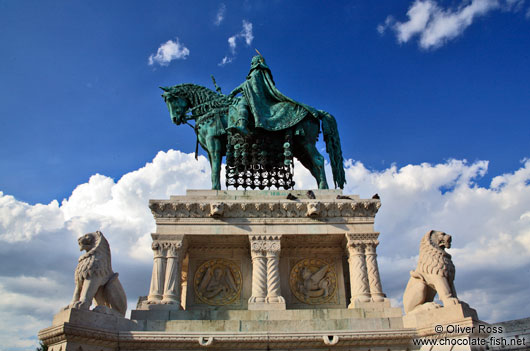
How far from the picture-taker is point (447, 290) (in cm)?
1319

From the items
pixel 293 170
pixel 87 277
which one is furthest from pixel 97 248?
pixel 293 170

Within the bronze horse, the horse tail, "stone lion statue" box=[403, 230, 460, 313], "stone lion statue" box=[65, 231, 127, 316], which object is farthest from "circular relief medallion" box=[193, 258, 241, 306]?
"stone lion statue" box=[403, 230, 460, 313]

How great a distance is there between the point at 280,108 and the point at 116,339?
12916 mm

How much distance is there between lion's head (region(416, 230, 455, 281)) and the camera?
13523 millimetres

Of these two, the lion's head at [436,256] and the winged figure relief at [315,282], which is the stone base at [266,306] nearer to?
the winged figure relief at [315,282]

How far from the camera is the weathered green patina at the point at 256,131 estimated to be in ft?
69.1

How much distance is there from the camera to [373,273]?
17453 mm

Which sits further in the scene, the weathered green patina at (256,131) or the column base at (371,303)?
the weathered green patina at (256,131)

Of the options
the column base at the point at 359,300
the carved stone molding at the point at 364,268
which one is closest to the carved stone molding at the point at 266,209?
the carved stone molding at the point at 364,268

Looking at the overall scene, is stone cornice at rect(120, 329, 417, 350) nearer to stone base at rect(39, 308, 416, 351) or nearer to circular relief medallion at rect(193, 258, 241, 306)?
stone base at rect(39, 308, 416, 351)

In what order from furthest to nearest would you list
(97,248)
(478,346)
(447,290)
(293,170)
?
(293,170), (97,248), (447,290), (478,346)

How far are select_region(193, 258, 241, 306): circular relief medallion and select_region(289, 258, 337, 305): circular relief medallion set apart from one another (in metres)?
2.37

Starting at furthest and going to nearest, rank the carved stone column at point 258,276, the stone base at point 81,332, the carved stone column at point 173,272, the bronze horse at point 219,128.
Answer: the bronze horse at point 219,128, the carved stone column at point 258,276, the carved stone column at point 173,272, the stone base at point 81,332

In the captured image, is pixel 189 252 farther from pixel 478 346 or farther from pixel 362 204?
pixel 478 346
